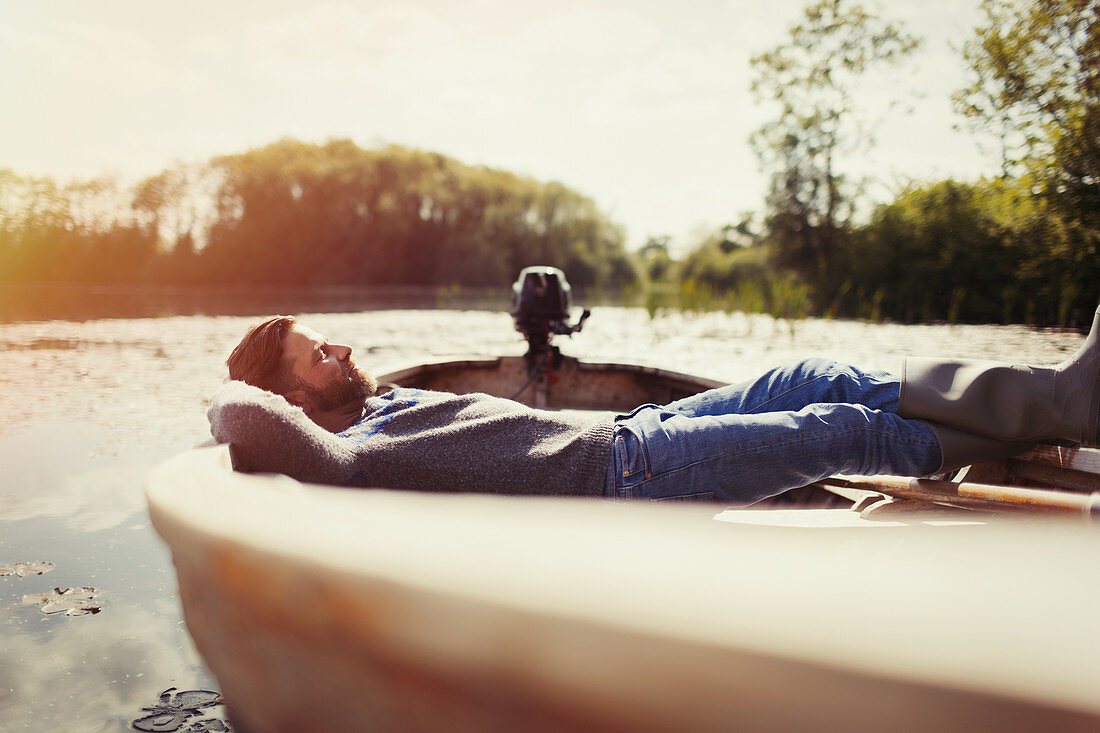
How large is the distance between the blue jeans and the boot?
2.5 inches

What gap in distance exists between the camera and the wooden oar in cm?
114

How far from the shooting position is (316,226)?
2769 centimetres

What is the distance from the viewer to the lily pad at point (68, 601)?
1.87 meters

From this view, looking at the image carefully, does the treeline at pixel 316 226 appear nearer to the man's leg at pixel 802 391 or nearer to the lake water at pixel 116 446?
the lake water at pixel 116 446

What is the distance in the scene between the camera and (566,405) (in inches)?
138

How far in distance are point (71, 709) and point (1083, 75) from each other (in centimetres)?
1547

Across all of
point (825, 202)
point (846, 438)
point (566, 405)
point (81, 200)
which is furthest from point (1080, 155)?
point (81, 200)

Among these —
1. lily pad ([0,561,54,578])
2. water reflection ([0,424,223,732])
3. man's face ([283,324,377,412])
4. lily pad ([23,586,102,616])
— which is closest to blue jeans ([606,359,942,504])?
man's face ([283,324,377,412])

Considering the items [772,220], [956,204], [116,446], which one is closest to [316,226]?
[772,220]

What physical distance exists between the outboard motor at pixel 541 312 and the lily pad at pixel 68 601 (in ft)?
6.82

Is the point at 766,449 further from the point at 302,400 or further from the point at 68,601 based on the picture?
the point at 68,601

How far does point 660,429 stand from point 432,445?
479 mm

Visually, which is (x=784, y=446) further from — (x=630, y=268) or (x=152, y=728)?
(x=630, y=268)

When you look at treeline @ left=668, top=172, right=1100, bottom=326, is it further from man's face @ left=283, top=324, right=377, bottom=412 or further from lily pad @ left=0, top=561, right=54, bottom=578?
lily pad @ left=0, top=561, right=54, bottom=578
